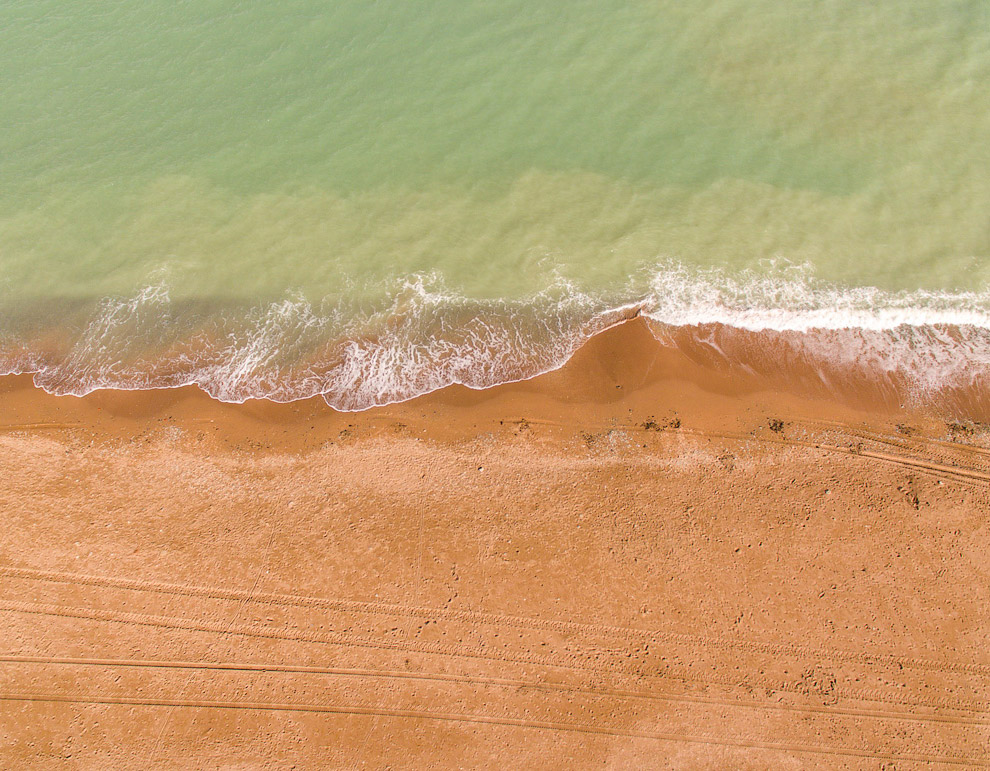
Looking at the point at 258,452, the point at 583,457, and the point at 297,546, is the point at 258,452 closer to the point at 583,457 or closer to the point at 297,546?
the point at 297,546

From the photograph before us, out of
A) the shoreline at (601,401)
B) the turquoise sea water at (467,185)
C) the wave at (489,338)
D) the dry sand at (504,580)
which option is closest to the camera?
the dry sand at (504,580)

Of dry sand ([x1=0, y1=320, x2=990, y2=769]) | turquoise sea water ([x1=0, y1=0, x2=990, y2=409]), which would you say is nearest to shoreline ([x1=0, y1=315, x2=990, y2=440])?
dry sand ([x1=0, y1=320, x2=990, y2=769])

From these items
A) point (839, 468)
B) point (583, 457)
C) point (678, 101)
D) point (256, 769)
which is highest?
point (678, 101)

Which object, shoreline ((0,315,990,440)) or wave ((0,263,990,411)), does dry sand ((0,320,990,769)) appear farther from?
wave ((0,263,990,411))

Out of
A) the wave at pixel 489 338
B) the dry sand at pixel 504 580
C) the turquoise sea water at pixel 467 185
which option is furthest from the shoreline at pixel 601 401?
the turquoise sea water at pixel 467 185

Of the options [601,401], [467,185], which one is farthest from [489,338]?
[467,185]

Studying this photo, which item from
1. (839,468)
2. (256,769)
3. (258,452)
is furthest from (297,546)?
(839,468)

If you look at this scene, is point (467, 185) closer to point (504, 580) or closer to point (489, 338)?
point (489, 338)

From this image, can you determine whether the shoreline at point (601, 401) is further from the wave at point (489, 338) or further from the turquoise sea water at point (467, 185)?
the turquoise sea water at point (467, 185)

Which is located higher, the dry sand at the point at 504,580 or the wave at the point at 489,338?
the wave at the point at 489,338
